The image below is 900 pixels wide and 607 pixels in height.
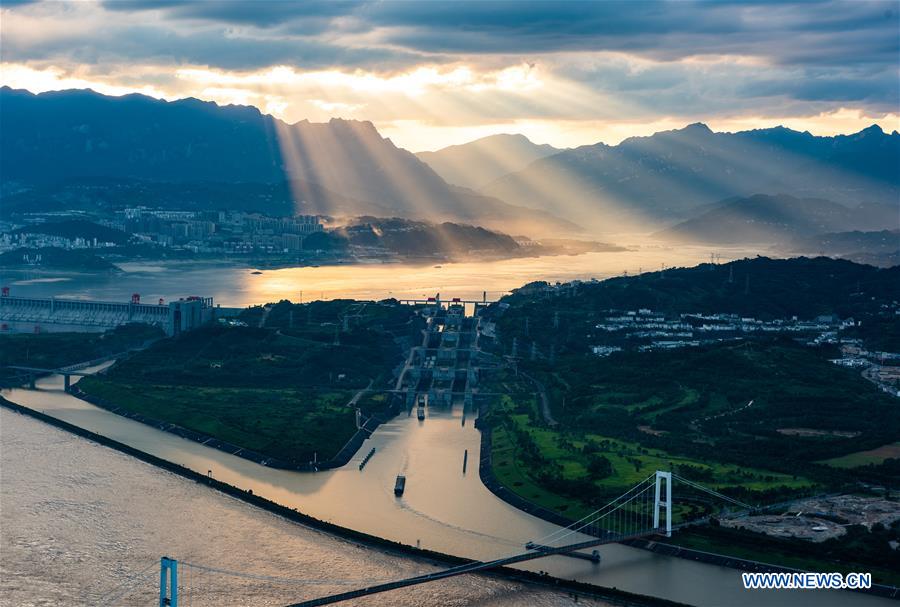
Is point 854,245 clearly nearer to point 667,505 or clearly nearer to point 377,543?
point 667,505

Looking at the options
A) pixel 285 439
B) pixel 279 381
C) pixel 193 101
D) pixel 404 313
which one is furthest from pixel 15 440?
pixel 193 101

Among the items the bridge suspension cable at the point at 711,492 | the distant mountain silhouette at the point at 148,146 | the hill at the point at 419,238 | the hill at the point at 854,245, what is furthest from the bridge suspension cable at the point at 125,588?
the distant mountain silhouette at the point at 148,146

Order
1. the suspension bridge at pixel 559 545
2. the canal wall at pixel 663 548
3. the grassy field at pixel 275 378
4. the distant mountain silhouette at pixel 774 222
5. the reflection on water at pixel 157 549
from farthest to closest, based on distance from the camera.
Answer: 1. the distant mountain silhouette at pixel 774 222
2. the grassy field at pixel 275 378
3. the canal wall at pixel 663 548
4. the reflection on water at pixel 157 549
5. the suspension bridge at pixel 559 545

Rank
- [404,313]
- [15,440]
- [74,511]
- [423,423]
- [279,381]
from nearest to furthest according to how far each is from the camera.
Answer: [74,511], [15,440], [423,423], [279,381], [404,313]

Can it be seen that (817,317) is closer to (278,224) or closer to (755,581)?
(755,581)

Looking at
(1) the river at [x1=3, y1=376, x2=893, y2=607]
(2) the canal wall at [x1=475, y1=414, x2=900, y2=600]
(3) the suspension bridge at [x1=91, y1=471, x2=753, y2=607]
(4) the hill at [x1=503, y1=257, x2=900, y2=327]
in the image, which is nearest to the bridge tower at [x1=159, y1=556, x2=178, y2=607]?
(3) the suspension bridge at [x1=91, y1=471, x2=753, y2=607]

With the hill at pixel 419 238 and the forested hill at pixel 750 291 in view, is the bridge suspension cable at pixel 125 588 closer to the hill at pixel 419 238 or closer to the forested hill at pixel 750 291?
the forested hill at pixel 750 291

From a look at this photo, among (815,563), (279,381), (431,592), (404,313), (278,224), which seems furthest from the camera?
(278,224)

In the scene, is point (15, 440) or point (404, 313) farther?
point (404, 313)
